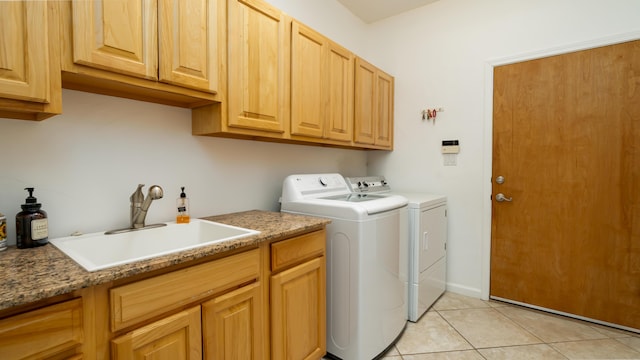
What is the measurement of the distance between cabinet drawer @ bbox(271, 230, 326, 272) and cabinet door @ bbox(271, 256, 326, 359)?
0.12 feet

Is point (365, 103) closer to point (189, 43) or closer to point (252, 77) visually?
point (252, 77)

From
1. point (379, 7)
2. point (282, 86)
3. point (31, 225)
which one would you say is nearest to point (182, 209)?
point (31, 225)

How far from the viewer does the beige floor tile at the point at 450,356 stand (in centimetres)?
179

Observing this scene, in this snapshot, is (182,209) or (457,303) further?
(457,303)

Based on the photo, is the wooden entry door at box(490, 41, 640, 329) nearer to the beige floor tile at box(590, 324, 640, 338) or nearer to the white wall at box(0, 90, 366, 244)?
the beige floor tile at box(590, 324, 640, 338)

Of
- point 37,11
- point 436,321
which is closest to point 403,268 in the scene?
point 436,321

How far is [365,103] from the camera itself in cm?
256

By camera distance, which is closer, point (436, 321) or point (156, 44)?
point (156, 44)

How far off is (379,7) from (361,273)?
2.52 metres

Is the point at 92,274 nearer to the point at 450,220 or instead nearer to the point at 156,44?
the point at 156,44

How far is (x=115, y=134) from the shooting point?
138 centimetres

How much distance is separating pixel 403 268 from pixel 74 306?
5.71 feet

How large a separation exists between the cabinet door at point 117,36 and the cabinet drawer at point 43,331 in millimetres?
806

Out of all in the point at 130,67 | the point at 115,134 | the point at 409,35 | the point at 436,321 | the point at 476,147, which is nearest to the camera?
the point at 130,67
